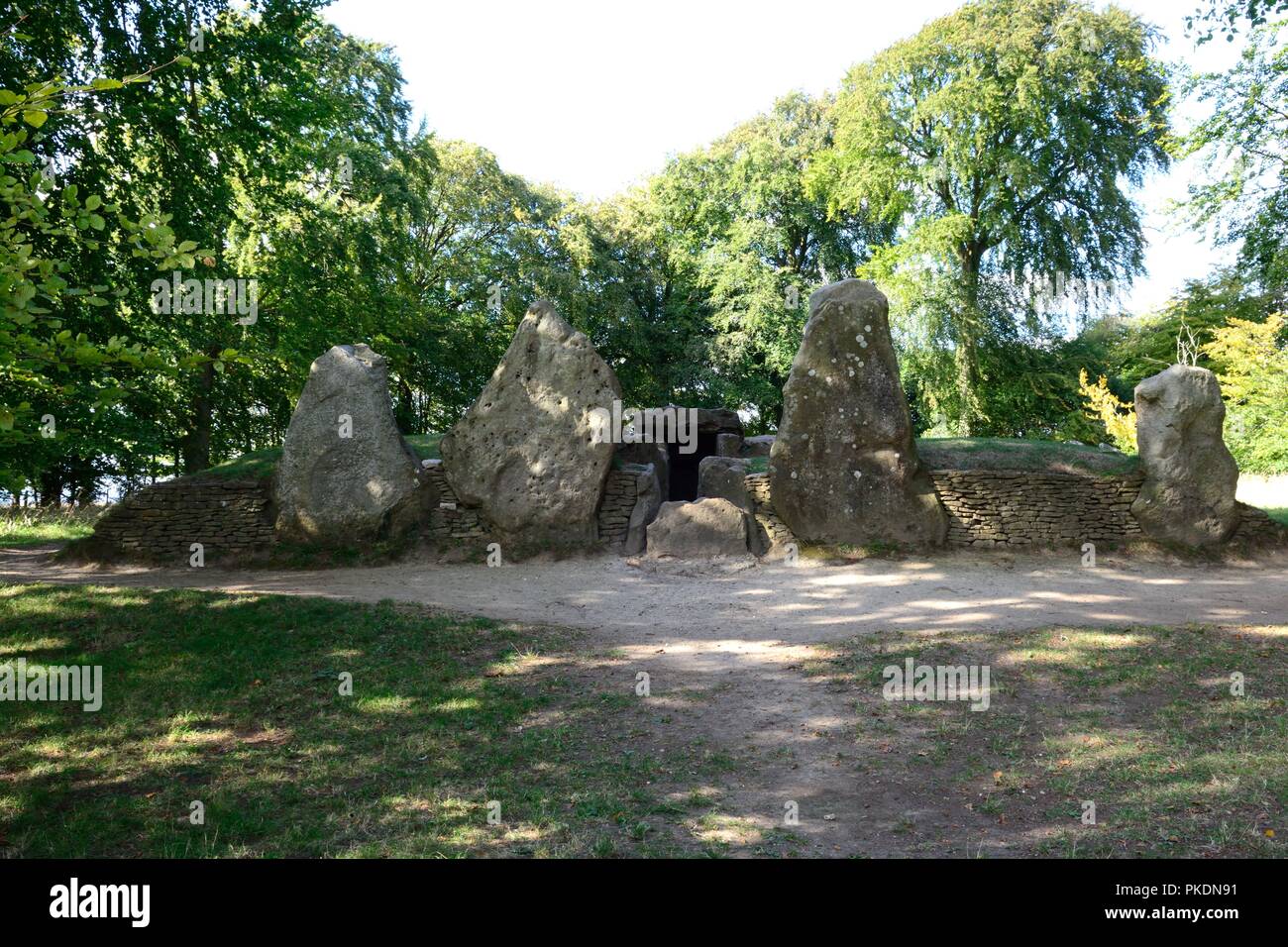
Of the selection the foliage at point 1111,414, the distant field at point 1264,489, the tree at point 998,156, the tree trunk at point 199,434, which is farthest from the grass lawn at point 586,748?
the tree at point 998,156

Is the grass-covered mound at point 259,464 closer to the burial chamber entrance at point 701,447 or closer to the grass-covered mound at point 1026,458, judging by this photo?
the burial chamber entrance at point 701,447

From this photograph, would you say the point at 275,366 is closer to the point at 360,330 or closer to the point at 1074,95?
the point at 360,330

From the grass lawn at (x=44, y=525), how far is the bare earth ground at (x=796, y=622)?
1844mm

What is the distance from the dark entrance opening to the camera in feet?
67.2

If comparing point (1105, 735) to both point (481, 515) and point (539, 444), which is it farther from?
point (481, 515)

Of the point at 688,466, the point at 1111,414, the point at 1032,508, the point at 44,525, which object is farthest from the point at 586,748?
the point at 1111,414

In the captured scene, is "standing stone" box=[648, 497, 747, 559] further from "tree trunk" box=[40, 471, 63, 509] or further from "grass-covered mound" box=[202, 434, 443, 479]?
"tree trunk" box=[40, 471, 63, 509]

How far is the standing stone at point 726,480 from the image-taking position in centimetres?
1433

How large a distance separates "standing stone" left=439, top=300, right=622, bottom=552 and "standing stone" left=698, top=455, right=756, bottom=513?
180 cm

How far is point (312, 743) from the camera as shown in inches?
263

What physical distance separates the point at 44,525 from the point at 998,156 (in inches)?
1042

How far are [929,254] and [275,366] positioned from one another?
63.6 ft

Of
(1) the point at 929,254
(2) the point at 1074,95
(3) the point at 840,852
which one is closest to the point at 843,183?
(1) the point at 929,254

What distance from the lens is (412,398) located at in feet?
99.3
